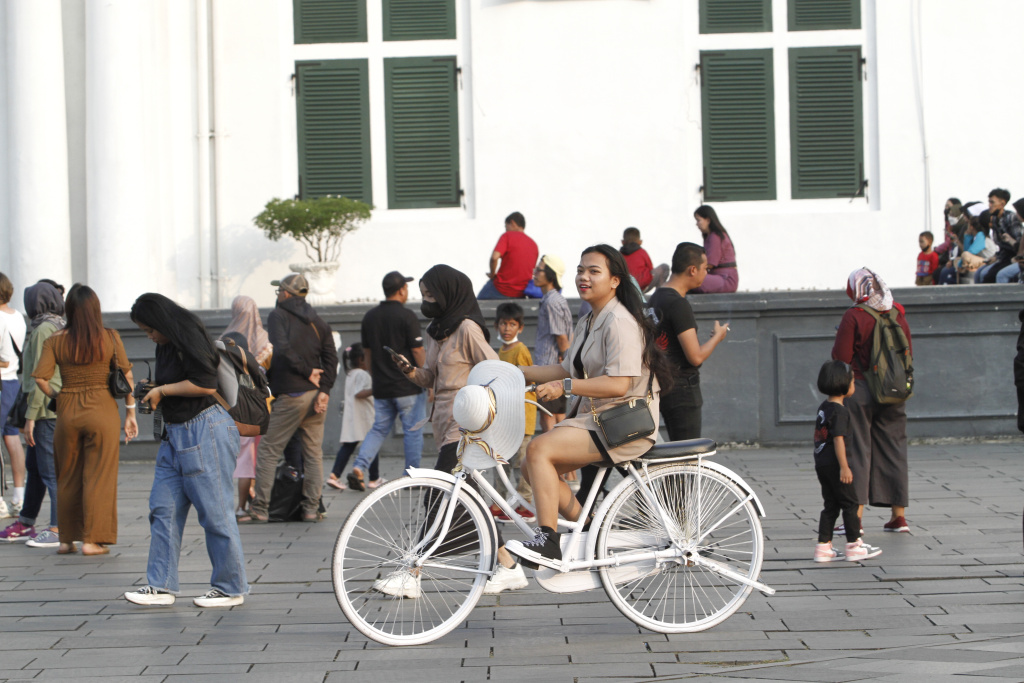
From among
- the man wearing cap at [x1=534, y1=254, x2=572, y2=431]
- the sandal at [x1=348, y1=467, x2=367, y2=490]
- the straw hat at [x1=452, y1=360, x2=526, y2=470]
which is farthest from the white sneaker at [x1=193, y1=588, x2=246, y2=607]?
the man wearing cap at [x1=534, y1=254, x2=572, y2=431]

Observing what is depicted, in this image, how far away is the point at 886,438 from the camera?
25.9ft

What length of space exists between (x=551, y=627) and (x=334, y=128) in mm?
9821

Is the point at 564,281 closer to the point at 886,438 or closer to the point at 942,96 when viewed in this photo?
the point at 942,96

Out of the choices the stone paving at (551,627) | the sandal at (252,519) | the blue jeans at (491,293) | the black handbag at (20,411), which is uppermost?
the blue jeans at (491,293)

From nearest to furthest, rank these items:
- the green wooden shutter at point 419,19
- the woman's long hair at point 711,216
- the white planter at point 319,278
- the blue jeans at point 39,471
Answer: the blue jeans at point 39,471, the woman's long hair at point 711,216, the white planter at point 319,278, the green wooden shutter at point 419,19

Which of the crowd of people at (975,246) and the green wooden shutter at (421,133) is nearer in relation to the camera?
the crowd of people at (975,246)

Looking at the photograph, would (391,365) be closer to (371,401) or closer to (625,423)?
(371,401)

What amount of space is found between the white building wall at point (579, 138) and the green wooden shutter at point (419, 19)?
124mm

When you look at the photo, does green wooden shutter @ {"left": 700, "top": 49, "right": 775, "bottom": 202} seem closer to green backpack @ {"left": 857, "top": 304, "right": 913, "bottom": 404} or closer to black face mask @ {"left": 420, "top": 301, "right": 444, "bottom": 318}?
green backpack @ {"left": 857, "top": 304, "right": 913, "bottom": 404}

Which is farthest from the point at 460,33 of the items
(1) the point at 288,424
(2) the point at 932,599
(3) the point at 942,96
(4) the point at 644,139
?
(2) the point at 932,599

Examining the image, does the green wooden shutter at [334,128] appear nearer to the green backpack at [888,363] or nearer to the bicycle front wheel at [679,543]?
the green backpack at [888,363]

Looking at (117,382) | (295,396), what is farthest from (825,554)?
(117,382)

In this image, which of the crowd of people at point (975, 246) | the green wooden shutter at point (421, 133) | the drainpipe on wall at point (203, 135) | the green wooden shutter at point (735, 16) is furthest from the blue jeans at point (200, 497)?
the green wooden shutter at point (735, 16)

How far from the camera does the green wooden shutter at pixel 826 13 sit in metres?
14.5
